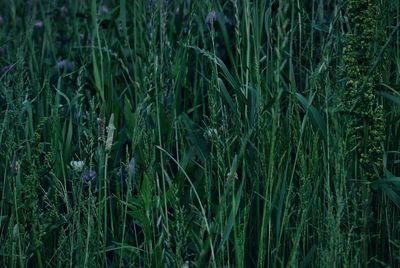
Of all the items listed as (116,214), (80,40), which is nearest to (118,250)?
(116,214)

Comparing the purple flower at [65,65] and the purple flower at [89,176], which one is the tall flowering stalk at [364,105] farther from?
the purple flower at [65,65]

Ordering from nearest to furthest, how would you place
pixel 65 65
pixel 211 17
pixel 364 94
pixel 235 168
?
1. pixel 235 168
2. pixel 364 94
3. pixel 211 17
4. pixel 65 65

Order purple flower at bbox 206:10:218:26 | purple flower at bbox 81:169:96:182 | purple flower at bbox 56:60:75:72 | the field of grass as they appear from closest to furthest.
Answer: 1. the field of grass
2. purple flower at bbox 81:169:96:182
3. purple flower at bbox 206:10:218:26
4. purple flower at bbox 56:60:75:72

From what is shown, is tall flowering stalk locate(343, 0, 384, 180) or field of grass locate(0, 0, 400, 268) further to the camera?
tall flowering stalk locate(343, 0, 384, 180)

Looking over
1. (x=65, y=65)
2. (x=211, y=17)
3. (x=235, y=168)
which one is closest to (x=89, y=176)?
(x=235, y=168)

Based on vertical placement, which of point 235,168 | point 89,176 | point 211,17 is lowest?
point 89,176

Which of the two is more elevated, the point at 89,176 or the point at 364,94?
the point at 364,94

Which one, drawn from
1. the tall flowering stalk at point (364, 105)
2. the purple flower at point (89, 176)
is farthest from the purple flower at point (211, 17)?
the purple flower at point (89, 176)

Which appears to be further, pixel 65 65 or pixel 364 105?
pixel 65 65

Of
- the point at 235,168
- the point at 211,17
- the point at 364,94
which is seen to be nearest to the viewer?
the point at 235,168

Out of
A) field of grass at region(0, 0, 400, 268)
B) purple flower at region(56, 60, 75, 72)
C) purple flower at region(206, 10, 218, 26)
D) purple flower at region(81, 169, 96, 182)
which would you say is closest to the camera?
field of grass at region(0, 0, 400, 268)

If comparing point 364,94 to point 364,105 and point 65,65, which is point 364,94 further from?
point 65,65

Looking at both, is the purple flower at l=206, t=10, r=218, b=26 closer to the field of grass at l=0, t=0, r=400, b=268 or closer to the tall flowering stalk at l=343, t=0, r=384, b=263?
the field of grass at l=0, t=0, r=400, b=268

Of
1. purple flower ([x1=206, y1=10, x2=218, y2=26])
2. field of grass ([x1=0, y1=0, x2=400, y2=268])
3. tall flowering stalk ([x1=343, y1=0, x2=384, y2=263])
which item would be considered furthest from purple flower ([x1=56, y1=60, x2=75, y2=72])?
tall flowering stalk ([x1=343, y1=0, x2=384, y2=263])
